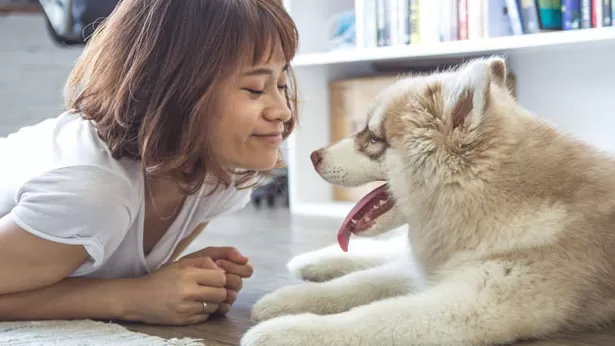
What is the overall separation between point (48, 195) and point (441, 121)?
0.62 metres

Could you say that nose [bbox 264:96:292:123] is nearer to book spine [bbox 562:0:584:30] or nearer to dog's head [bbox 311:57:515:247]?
dog's head [bbox 311:57:515:247]

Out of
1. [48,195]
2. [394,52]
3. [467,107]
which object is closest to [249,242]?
[394,52]

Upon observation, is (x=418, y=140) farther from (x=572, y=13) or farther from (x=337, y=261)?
(x=572, y=13)

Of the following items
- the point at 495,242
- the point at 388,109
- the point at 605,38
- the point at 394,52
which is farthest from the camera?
the point at 394,52

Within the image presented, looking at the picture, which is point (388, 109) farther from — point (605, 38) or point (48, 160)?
point (605, 38)

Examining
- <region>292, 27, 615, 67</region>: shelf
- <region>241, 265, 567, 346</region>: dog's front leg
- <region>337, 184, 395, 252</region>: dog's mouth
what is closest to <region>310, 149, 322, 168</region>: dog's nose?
<region>337, 184, 395, 252</region>: dog's mouth

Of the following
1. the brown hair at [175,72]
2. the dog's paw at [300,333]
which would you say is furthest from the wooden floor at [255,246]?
the brown hair at [175,72]

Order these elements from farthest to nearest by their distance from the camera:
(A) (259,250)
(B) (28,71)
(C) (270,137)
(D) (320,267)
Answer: (B) (28,71), (A) (259,250), (D) (320,267), (C) (270,137)

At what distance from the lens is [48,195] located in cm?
121

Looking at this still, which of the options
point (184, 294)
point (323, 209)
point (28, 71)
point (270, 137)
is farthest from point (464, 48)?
point (28, 71)

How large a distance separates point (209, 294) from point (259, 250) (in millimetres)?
814

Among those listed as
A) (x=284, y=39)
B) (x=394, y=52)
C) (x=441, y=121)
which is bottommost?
(x=394, y=52)

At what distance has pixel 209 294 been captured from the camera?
127cm

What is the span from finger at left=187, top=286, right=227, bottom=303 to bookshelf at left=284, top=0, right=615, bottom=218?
112cm
